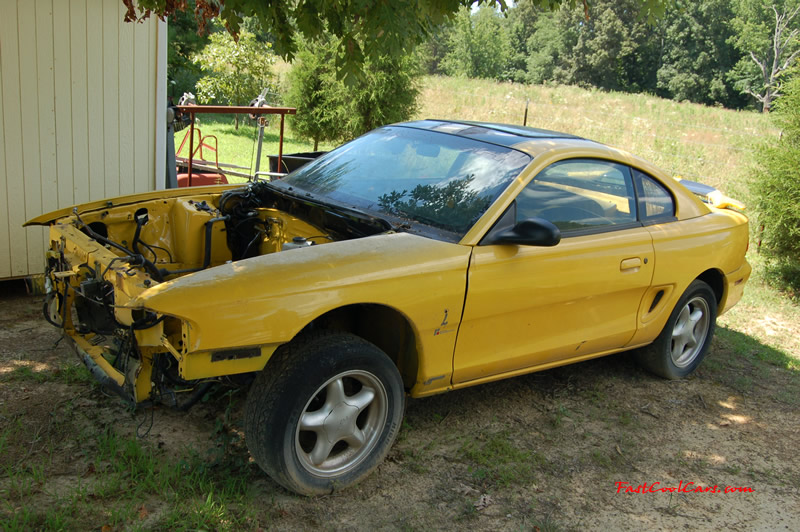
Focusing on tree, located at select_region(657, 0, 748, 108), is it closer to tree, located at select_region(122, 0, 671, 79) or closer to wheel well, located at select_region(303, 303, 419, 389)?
tree, located at select_region(122, 0, 671, 79)

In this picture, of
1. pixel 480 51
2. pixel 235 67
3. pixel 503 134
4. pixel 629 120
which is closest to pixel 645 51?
pixel 480 51

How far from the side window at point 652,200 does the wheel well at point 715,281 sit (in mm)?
673

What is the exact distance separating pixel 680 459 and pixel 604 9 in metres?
60.6

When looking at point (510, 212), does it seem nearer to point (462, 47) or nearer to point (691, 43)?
point (691, 43)

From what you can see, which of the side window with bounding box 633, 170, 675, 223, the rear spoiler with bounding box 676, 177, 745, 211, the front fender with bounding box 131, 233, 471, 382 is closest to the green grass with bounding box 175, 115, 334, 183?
the rear spoiler with bounding box 676, 177, 745, 211

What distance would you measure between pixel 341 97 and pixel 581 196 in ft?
39.5

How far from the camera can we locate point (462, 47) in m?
68.5

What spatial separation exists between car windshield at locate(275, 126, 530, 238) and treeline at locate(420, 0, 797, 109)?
44.7 metres

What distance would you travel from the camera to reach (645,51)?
57469 mm

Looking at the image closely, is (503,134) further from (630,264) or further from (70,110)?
(70,110)

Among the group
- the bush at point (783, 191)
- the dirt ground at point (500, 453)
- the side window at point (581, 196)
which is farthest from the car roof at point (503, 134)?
the bush at point (783, 191)

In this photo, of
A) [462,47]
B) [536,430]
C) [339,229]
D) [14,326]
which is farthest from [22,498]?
[462,47]

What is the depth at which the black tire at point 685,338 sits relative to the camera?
4.75m

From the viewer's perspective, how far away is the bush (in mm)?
7934
